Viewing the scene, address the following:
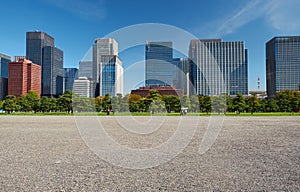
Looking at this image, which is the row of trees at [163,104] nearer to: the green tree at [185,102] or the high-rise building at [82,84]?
the green tree at [185,102]

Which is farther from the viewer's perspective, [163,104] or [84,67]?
[163,104]

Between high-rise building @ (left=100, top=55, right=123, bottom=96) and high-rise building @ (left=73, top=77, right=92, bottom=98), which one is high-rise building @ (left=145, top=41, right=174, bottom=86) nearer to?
high-rise building @ (left=100, top=55, right=123, bottom=96)

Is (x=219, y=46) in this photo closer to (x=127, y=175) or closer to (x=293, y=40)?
(x=127, y=175)

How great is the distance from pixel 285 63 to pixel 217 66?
144205 mm

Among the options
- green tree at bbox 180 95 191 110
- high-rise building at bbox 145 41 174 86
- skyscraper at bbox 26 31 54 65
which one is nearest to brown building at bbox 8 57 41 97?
skyscraper at bbox 26 31 54 65

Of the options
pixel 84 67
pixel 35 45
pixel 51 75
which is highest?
pixel 35 45

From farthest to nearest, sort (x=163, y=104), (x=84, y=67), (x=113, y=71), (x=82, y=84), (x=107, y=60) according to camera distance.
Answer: (x=163, y=104)
(x=82, y=84)
(x=107, y=60)
(x=113, y=71)
(x=84, y=67)

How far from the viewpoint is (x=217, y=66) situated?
109 feet

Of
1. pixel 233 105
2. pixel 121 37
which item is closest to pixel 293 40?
pixel 233 105

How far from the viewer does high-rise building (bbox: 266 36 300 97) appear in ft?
504

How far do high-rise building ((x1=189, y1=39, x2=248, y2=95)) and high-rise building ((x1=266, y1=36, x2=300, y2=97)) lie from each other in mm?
26797

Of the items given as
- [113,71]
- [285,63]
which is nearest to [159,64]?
[113,71]

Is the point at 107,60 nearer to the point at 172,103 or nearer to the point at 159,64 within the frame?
the point at 159,64

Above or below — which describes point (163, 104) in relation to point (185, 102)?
below
